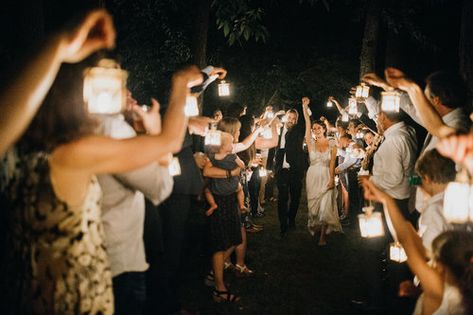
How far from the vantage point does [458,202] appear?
2.58m

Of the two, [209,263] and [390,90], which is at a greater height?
[390,90]

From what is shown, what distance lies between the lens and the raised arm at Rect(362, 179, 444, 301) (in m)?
2.57

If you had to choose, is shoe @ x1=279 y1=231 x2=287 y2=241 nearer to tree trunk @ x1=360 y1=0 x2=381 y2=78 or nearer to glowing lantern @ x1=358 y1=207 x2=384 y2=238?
glowing lantern @ x1=358 y1=207 x2=384 y2=238

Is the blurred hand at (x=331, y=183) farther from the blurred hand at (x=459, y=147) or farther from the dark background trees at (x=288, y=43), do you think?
the blurred hand at (x=459, y=147)

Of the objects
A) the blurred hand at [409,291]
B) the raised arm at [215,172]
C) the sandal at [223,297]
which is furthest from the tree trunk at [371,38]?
the blurred hand at [409,291]

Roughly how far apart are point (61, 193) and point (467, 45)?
18.5 feet

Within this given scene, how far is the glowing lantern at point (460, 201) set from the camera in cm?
255

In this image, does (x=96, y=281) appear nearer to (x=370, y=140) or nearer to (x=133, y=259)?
(x=133, y=259)

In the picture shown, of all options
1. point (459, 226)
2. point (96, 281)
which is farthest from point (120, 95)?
point (459, 226)

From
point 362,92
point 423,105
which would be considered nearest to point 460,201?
point 423,105

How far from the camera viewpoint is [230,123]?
571 cm

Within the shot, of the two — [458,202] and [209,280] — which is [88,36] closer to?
[458,202]

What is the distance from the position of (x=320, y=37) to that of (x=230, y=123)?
17213 millimetres

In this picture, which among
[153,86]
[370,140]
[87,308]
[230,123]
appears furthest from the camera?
[153,86]
